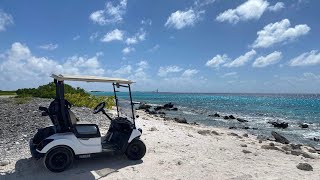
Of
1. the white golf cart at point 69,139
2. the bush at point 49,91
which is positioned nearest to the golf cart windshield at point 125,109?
the white golf cart at point 69,139

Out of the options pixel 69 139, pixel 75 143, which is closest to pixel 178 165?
pixel 75 143

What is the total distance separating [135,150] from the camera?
10.3 m

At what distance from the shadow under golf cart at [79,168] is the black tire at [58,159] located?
154mm

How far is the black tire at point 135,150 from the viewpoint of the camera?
1018 cm

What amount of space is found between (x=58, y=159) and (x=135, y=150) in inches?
95.1

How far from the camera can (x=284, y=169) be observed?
10.1m

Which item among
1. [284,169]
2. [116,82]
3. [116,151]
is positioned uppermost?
[116,82]

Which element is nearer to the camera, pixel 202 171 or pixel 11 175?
pixel 11 175

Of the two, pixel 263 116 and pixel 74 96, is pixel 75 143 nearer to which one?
pixel 74 96

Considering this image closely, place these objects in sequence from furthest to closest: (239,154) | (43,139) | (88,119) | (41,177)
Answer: (88,119)
(239,154)
(43,139)
(41,177)

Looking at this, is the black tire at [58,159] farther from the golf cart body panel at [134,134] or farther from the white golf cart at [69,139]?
the golf cart body panel at [134,134]

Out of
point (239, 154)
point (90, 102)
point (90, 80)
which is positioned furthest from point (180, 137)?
point (90, 102)

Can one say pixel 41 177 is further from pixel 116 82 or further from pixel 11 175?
pixel 116 82

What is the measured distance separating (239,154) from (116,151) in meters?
4.67
